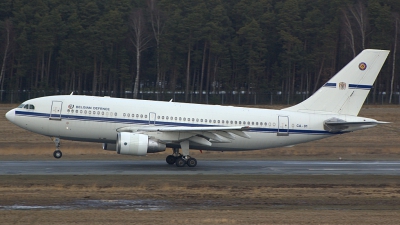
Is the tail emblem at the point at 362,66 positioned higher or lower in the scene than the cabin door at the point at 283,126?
higher

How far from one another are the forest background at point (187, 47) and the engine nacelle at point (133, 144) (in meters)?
39.8

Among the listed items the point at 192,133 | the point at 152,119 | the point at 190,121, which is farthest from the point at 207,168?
the point at 152,119

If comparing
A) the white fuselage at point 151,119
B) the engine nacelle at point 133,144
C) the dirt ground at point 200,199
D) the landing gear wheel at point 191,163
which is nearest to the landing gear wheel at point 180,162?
the landing gear wheel at point 191,163

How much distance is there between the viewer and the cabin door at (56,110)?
29.4 meters

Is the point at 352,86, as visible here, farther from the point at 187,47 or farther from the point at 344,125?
the point at 187,47

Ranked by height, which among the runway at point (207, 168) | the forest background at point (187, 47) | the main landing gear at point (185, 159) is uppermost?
the forest background at point (187, 47)

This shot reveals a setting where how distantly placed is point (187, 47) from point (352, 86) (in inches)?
1790

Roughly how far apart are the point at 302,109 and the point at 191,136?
21.9 feet

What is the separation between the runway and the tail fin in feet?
9.95

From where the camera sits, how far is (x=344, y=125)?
31.1 m

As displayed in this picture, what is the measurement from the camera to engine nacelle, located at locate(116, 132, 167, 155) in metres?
27.8

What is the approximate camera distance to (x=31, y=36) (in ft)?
242

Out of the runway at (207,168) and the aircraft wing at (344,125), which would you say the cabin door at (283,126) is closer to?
the runway at (207,168)

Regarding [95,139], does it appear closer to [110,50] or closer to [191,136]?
[191,136]
